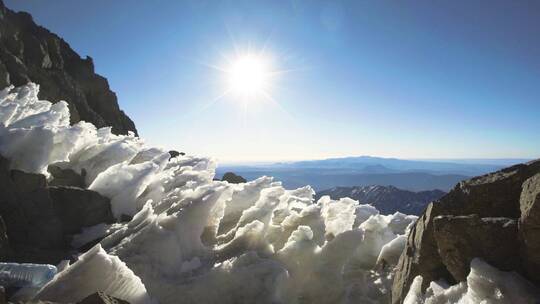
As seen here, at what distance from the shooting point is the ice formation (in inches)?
609

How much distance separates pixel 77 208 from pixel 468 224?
60.8 feet

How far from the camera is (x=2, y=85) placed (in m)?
46.7

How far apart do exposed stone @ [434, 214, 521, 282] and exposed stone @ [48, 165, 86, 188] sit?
22.7 m

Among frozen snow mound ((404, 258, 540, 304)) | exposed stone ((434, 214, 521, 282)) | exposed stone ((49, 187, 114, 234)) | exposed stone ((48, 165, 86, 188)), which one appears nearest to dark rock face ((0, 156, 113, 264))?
exposed stone ((49, 187, 114, 234))

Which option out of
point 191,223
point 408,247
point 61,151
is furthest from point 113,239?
point 408,247

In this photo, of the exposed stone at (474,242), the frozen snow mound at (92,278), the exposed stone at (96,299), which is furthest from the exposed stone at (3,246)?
the exposed stone at (474,242)

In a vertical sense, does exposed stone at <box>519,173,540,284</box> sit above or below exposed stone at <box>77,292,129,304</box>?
above

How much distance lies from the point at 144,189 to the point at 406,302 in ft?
61.1

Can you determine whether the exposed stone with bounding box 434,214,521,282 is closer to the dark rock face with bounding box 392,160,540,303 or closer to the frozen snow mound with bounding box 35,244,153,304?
the dark rock face with bounding box 392,160,540,303

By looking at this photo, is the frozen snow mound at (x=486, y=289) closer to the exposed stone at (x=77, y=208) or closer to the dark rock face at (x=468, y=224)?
the dark rock face at (x=468, y=224)

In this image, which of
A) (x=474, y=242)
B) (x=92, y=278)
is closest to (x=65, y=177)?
(x=92, y=278)

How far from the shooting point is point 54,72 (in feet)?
210

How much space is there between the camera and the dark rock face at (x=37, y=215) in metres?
18.0

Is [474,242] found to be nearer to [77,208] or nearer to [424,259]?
[424,259]
